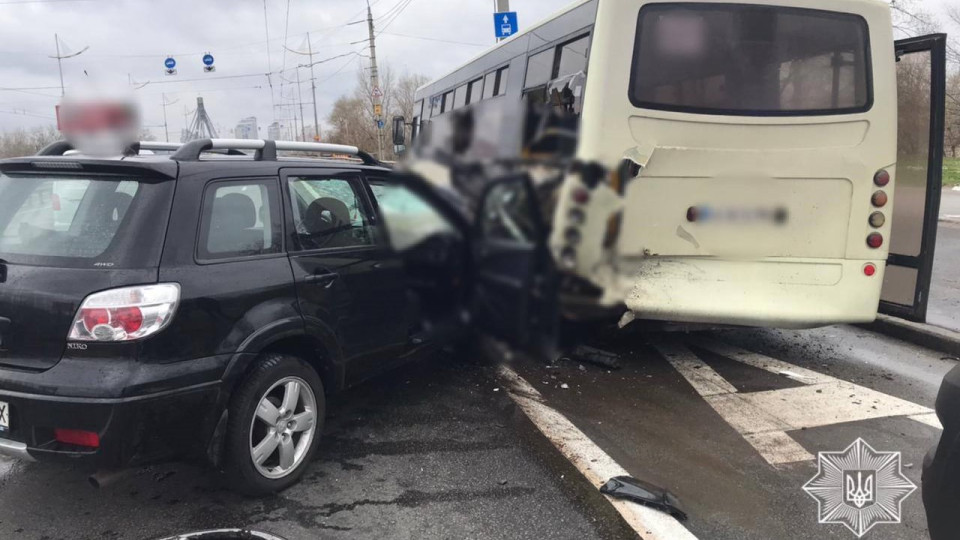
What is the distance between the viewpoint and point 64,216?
10.5 ft

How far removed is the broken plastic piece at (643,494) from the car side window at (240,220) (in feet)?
7.18

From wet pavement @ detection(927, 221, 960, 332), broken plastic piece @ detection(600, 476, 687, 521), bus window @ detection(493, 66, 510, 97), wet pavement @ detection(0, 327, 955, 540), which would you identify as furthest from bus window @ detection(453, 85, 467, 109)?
wet pavement @ detection(927, 221, 960, 332)

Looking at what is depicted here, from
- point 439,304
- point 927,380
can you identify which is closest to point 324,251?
point 439,304

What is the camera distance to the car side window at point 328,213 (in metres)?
3.20

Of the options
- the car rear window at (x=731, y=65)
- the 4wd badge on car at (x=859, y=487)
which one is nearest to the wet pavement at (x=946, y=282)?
the 4wd badge on car at (x=859, y=487)

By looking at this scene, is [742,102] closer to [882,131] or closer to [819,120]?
[819,120]

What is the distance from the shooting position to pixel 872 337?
6.58m

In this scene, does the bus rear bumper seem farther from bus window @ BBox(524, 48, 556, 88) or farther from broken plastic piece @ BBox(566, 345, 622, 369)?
broken plastic piece @ BBox(566, 345, 622, 369)

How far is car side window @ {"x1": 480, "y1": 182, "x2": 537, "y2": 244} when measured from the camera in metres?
0.57

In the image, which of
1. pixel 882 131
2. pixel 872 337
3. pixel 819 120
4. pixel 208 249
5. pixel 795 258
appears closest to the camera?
pixel 795 258

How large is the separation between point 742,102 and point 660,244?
65 cm

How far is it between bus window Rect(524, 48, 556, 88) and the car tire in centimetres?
201

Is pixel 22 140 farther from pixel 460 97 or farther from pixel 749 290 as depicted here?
pixel 749 290

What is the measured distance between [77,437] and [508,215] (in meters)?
3.02
